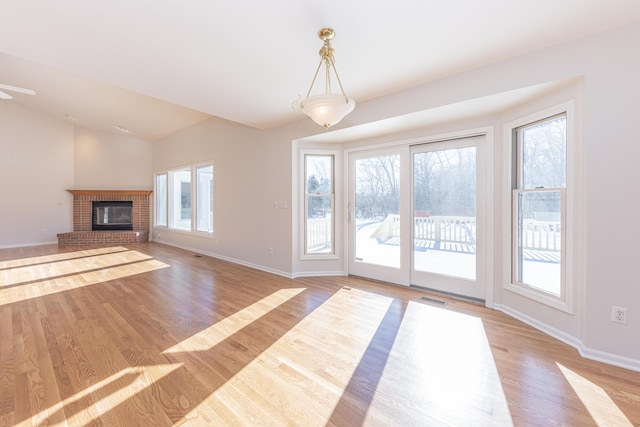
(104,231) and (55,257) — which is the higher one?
(104,231)

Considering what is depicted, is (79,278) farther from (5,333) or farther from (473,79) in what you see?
(473,79)

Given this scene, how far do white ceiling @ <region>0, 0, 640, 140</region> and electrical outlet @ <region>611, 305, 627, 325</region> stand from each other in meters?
2.06

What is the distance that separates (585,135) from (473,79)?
40.0 inches

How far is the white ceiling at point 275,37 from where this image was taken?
75.3 inches

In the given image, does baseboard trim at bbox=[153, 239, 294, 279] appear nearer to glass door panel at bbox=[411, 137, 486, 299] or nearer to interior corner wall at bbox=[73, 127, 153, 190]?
glass door panel at bbox=[411, 137, 486, 299]

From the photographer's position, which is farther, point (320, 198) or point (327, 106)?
point (320, 198)

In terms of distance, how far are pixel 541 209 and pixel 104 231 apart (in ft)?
33.0

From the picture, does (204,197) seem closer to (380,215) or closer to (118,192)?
(118,192)

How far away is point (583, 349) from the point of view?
2.19 meters

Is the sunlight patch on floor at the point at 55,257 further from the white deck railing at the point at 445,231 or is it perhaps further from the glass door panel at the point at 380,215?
the glass door panel at the point at 380,215

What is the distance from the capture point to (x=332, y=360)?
2.13 meters

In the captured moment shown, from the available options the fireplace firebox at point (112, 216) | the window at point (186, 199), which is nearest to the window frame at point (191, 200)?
the window at point (186, 199)

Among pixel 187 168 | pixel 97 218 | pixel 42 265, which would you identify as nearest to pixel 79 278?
pixel 42 265

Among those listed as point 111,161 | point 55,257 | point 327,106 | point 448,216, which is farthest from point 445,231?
point 111,161
